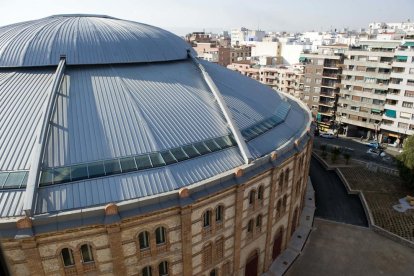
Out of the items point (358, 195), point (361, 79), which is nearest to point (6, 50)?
point (358, 195)

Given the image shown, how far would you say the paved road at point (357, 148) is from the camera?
6359 cm

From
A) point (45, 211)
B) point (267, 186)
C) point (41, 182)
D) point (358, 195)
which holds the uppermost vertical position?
point (41, 182)

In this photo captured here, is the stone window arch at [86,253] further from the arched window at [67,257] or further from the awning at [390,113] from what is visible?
the awning at [390,113]

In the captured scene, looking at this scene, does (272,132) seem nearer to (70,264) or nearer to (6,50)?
(70,264)

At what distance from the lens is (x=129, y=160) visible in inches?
925

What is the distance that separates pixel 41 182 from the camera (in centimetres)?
2108

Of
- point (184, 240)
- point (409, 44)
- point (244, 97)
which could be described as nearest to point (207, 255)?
point (184, 240)

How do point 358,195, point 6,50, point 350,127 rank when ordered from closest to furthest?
→ point 6,50 < point 358,195 < point 350,127

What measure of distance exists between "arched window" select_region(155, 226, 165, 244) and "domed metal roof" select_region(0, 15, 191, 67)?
16.7 metres

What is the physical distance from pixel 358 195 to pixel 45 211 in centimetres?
4697

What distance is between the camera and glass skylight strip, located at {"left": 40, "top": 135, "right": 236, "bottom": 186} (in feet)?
70.9

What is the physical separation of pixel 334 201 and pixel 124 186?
38254mm

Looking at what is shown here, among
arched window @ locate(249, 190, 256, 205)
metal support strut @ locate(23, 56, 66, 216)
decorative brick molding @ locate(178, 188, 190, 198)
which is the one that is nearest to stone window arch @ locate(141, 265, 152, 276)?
decorative brick molding @ locate(178, 188, 190, 198)

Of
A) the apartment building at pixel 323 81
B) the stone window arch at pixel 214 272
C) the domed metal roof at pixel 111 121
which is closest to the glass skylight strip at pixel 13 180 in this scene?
the domed metal roof at pixel 111 121
